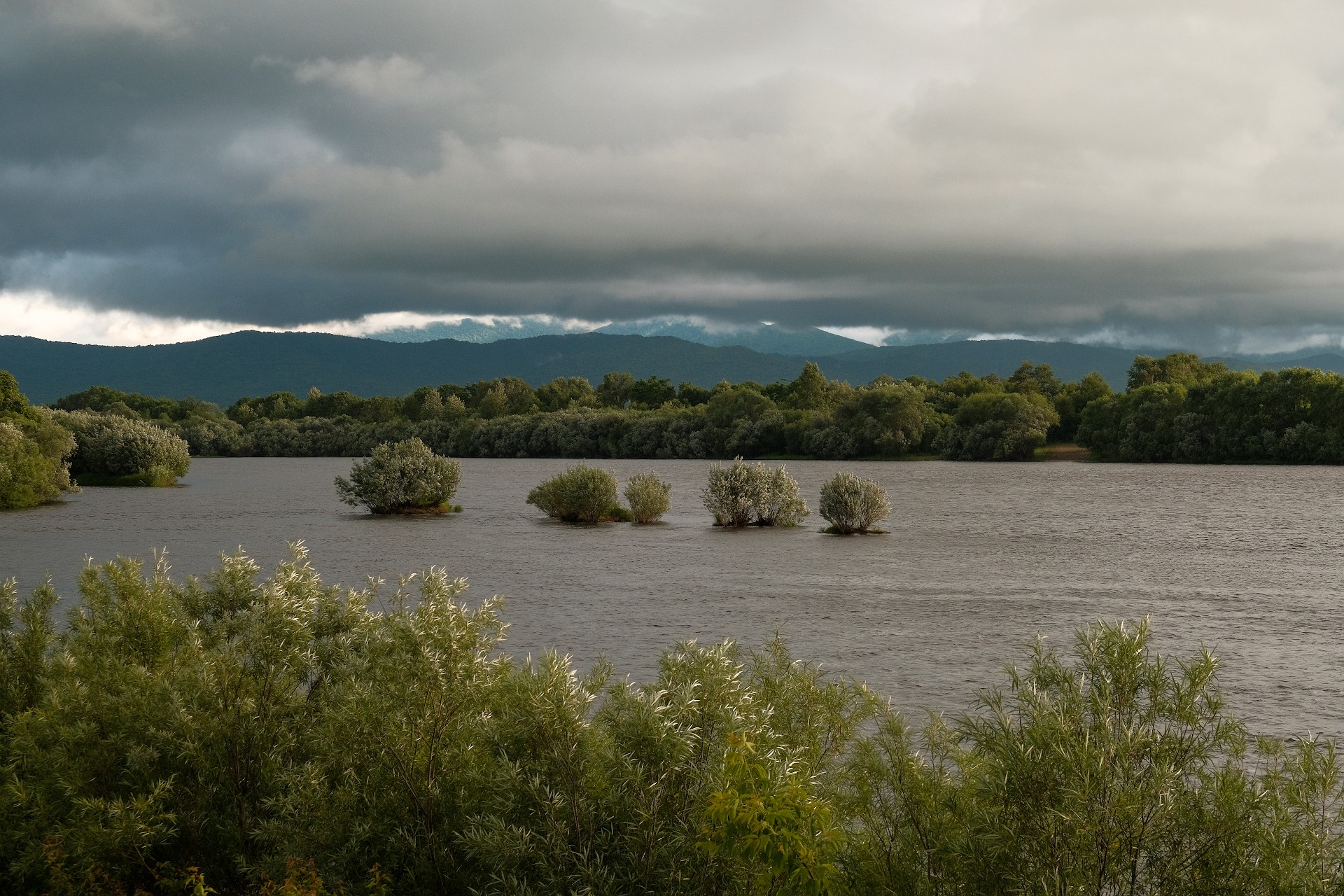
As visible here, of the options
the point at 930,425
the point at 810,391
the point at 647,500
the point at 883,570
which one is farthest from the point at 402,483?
the point at 810,391

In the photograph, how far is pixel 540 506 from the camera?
6016 centimetres

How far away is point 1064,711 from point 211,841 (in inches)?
297

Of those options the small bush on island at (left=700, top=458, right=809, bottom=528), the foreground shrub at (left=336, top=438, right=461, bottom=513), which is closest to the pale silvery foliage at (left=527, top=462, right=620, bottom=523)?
the small bush on island at (left=700, top=458, right=809, bottom=528)

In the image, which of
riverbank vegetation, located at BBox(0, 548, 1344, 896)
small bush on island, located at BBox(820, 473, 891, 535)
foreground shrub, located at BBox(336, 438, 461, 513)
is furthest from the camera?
foreground shrub, located at BBox(336, 438, 461, 513)

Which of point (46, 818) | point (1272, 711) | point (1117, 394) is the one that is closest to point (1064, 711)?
point (46, 818)

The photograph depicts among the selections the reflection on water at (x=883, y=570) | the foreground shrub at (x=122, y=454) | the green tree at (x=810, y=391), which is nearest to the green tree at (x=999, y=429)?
the green tree at (x=810, y=391)

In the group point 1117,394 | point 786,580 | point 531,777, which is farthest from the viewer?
point 1117,394

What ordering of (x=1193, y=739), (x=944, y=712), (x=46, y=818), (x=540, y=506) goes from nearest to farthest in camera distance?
(x=1193, y=739), (x=46, y=818), (x=944, y=712), (x=540, y=506)

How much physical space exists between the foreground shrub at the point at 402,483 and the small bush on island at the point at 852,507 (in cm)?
2258

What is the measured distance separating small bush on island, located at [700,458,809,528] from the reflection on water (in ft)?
6.59

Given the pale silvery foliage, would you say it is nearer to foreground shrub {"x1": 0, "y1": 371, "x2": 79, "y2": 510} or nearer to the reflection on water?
the reflection on water

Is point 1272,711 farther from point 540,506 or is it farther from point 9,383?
point 9,383

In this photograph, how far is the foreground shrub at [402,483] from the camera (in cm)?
6112

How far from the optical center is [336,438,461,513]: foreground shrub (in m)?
61.1
